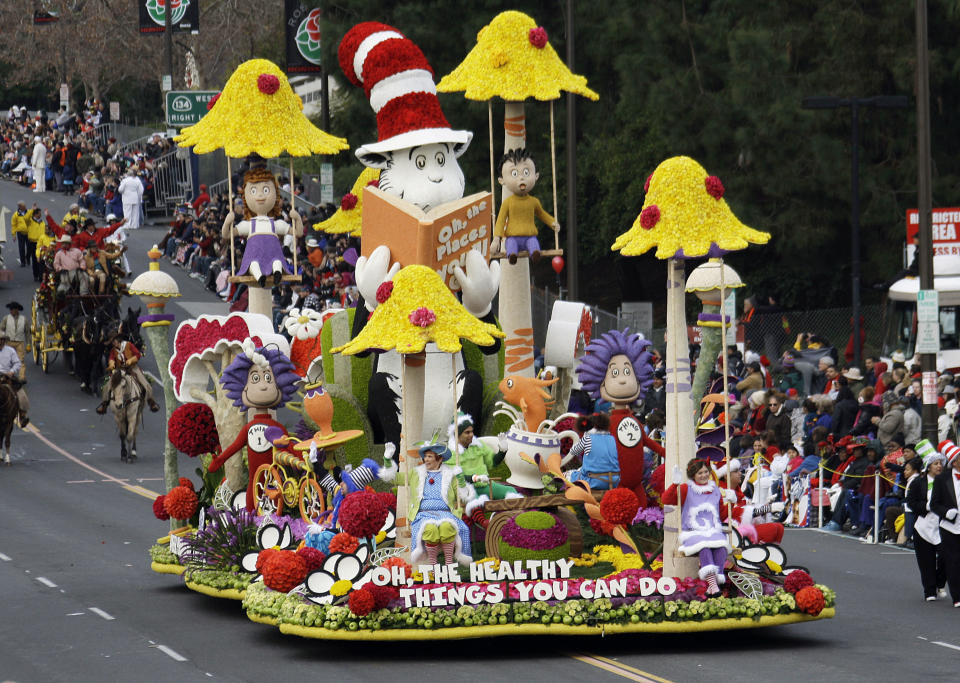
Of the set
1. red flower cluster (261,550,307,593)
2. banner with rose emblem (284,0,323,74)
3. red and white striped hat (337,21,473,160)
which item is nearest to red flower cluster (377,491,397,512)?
red flower cluster (261,550,307,593)

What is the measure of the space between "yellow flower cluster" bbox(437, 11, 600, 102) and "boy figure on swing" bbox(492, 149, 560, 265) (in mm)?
735

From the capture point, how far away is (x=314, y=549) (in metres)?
16.4

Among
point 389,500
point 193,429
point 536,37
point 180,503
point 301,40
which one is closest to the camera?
point 389,500

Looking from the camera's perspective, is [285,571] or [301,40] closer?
[285,571]

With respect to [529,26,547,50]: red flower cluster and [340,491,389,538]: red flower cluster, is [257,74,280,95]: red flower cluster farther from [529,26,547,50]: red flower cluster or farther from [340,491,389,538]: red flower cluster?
[340,491,389,538]: red flower cluster

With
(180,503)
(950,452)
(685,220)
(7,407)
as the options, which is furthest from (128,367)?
(685,220)

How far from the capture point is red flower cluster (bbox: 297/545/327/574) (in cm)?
1614

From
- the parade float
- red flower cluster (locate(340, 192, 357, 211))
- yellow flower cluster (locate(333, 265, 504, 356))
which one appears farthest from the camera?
red flower cluster (locate(340, 192, 357, 211))

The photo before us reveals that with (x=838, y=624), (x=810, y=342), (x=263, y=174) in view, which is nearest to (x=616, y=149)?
(x=810, y=342)

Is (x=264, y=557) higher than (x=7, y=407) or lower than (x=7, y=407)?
lower

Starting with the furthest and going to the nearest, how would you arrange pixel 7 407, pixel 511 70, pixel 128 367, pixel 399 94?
pixel 128 367 → pixel 7 407 → pixel 511 70 → pixel 399 94

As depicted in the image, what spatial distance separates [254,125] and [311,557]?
19.9ft

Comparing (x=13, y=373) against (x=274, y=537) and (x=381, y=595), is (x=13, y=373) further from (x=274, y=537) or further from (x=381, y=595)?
(x=381, y=595)

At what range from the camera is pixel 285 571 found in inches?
629
